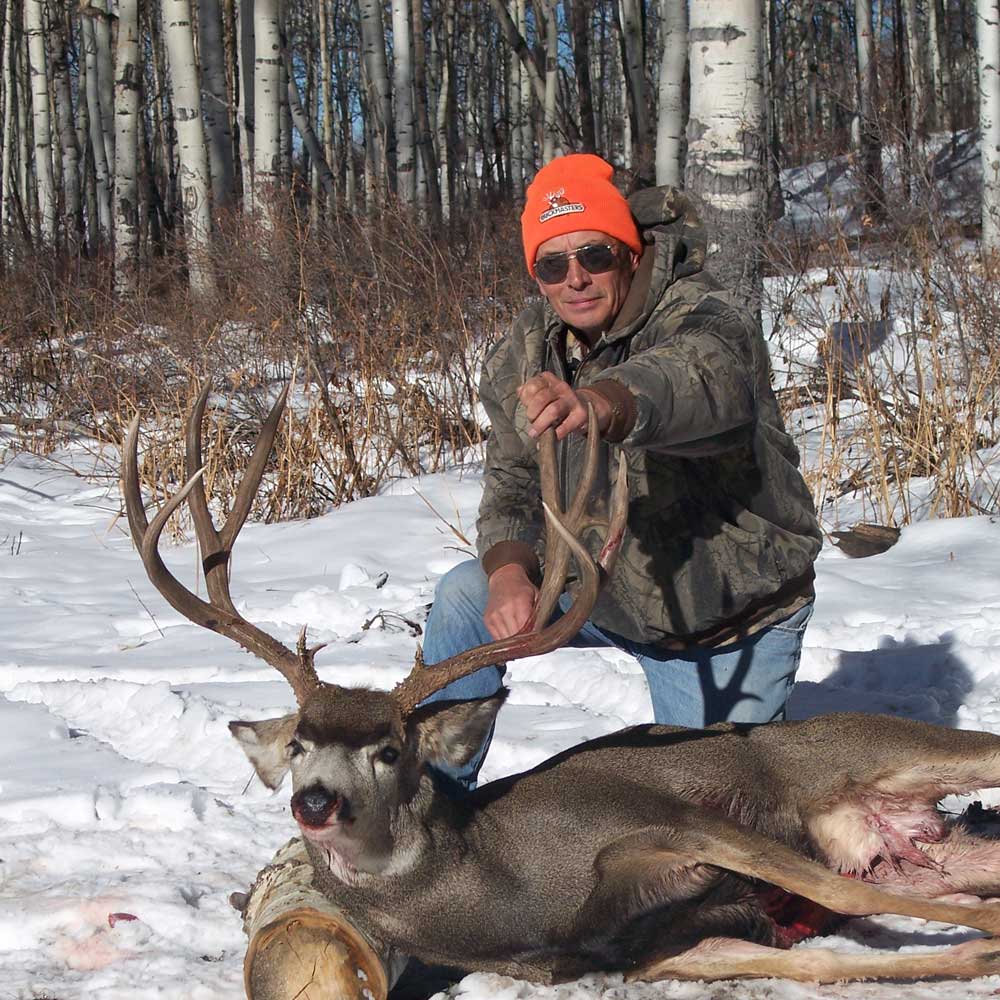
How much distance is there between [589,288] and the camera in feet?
11.3

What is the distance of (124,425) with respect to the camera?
774cm

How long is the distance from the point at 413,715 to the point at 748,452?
107cm

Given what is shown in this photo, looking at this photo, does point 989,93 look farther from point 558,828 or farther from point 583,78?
→ point 558,828

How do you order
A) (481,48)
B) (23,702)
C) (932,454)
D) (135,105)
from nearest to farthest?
(23,702) → (932,454) → (135,105) → (481,48)

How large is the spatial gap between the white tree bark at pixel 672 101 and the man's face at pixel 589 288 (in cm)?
667

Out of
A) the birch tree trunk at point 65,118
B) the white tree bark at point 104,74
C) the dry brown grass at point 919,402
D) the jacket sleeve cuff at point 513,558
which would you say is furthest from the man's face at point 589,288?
the white tree bark at point 104,74

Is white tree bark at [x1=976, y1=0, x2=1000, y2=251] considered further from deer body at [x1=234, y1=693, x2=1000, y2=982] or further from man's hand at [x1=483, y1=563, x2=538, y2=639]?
man's hand at [x1=483, y1=563, x2=538, y2=639]

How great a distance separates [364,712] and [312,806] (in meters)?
0.28

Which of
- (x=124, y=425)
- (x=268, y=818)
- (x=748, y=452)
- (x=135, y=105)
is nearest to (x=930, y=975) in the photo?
(x=748, y=452)

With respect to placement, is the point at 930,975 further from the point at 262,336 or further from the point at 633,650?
the point at 262,336

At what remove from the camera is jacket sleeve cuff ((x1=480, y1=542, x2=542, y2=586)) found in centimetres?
347

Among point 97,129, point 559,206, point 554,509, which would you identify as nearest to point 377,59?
point 97,129

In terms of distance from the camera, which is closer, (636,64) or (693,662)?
(693,662)

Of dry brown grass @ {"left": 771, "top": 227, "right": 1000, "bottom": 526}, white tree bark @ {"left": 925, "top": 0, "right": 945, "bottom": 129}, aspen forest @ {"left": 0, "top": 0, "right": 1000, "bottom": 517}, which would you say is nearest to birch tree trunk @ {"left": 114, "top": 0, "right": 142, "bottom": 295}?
aspen forest @ {"left": 0, "top": 0, "right": 1000, "bottom": 517}
